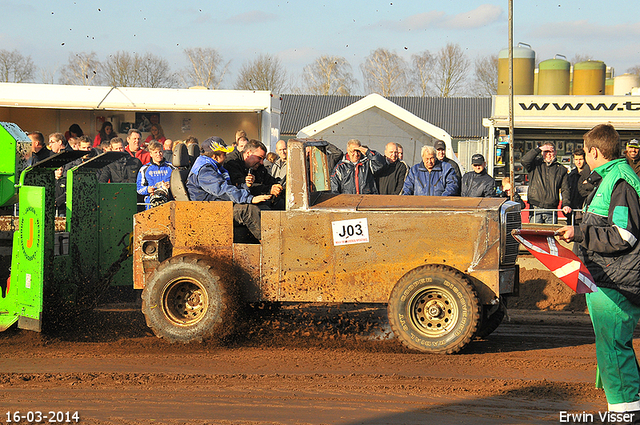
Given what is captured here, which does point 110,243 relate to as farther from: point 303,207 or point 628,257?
point 628,257

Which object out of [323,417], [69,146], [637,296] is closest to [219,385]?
[323,417]

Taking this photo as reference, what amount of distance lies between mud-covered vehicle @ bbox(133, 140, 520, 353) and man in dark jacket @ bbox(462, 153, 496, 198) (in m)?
2.52

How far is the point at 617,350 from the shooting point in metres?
4.14

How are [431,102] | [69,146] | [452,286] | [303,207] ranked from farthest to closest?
[431,102] → [69,146] → [303,207] → [452,286]

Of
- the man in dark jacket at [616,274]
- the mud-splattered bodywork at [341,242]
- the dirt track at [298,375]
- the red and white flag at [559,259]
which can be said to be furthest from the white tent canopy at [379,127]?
the man in dark jacket at [616,274]

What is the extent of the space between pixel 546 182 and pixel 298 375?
6932mm

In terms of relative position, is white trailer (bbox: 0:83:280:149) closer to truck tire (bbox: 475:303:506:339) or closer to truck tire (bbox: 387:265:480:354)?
truck tire (bbox: 475:303:506:339)

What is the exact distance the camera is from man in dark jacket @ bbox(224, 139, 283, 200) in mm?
7461

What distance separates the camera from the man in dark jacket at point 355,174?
8930mm

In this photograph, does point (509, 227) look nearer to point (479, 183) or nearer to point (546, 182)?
point (479, 183)

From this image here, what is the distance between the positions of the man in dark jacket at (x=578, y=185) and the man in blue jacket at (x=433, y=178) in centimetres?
304

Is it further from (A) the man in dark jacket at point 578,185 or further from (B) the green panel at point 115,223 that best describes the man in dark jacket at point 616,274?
(A) the man in dark jacket at point 578,185

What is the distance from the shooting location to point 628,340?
4.17 meters

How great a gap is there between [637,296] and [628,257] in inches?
9.7
